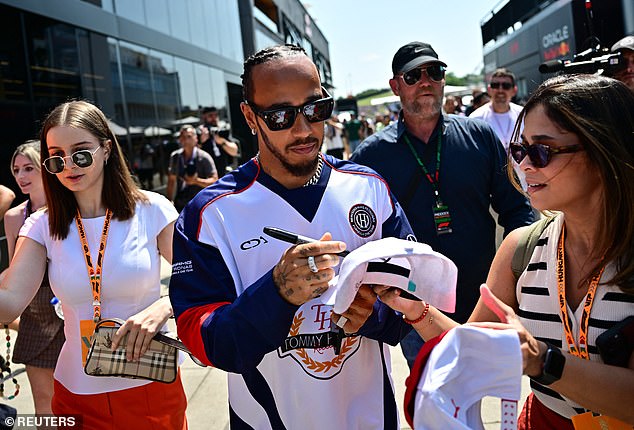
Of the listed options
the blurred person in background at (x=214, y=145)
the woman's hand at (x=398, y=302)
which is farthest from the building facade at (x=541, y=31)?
the blurred person in background at (x=214, y=145)

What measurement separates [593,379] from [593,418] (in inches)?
6.8

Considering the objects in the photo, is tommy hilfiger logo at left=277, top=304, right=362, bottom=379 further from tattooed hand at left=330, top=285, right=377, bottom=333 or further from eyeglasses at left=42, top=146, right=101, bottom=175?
eyeglasses at left=42, top=146, right=101, bottom=175

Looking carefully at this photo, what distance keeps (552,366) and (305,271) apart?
0.72 metres

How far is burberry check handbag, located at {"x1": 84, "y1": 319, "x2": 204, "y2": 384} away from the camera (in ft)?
8.27

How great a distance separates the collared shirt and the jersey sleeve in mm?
1850

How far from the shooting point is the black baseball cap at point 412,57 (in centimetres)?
372

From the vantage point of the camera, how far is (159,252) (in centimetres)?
307

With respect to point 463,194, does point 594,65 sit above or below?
above

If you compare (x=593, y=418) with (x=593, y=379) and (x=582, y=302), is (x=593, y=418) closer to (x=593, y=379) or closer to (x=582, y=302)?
(x=593, y=379)

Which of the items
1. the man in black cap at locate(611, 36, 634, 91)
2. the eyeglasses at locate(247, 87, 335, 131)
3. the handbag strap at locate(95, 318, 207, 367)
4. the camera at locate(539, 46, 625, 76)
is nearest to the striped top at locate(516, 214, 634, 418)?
the eyeglasses at locate(247, 87, 335, 131)

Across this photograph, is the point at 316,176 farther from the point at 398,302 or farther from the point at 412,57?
the point at 412,57

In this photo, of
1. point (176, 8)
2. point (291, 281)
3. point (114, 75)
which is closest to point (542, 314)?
point (291, 281)

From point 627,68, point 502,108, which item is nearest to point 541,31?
point 502,108

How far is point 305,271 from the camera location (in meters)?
1.62
